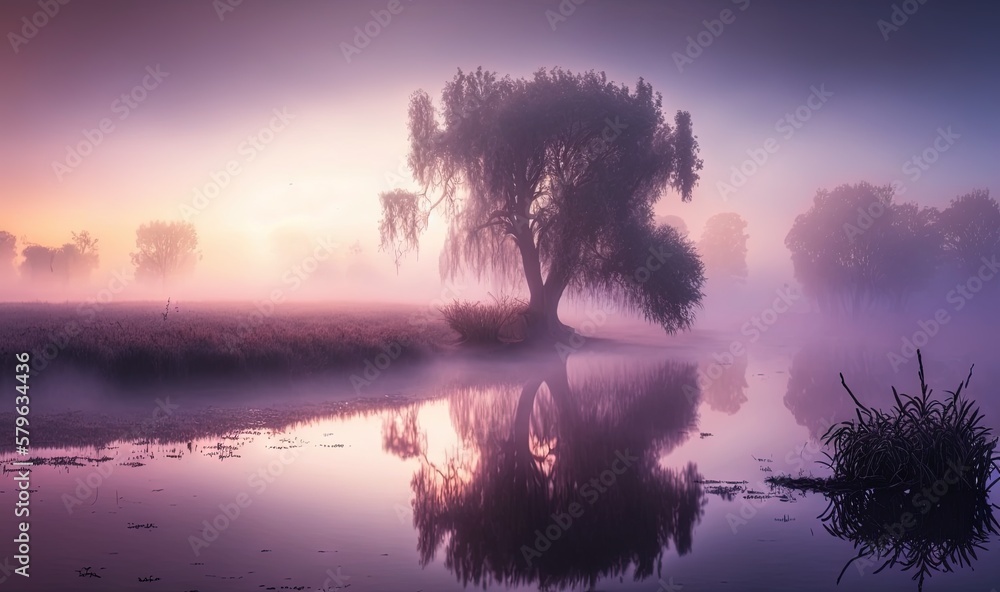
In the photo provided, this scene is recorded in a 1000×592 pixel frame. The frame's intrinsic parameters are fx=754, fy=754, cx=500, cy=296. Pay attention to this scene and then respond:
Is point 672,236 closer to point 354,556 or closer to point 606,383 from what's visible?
point 606,383

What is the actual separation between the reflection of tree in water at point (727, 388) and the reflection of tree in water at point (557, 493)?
1.20 m

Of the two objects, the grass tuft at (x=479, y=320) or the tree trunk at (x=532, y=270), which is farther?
the tree trunk at (x=532, y=270)

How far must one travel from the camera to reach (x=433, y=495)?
1062 centimetres

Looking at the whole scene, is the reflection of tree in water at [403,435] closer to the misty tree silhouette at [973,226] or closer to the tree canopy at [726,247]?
the misty tree silhouette at [973,226]

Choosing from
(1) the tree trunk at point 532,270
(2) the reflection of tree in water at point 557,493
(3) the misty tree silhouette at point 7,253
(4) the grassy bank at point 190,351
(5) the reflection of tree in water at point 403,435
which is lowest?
(2) the reflection of tree in water at point 557,493

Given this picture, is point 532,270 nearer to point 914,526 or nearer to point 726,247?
point 914,526

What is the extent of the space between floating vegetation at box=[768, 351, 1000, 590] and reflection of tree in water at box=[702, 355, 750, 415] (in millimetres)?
7423

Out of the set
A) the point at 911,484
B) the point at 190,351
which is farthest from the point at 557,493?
the point at 190,351

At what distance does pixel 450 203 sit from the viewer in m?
39.1

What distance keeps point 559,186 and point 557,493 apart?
26.7 metres

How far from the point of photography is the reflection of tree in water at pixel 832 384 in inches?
717

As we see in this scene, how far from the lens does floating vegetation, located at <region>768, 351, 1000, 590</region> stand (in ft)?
30.0

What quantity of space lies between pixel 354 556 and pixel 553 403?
1195cm

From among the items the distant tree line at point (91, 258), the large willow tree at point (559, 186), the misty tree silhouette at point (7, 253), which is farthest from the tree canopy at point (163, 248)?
the large willow tree at point (559, 186)
